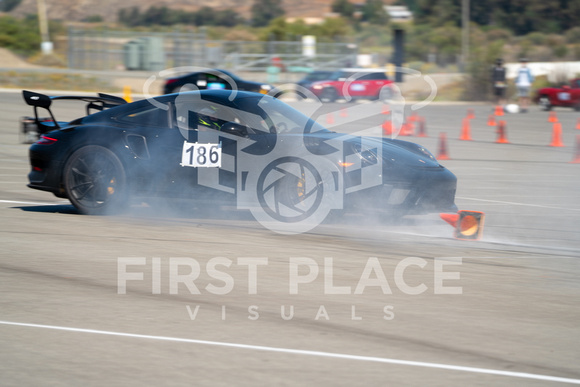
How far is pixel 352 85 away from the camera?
31766mm

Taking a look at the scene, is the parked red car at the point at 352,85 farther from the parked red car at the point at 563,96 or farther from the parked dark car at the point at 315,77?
the parked red car at the point at 563,96

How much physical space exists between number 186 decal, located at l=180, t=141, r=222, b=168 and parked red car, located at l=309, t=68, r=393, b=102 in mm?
23535

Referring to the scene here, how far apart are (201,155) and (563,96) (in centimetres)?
2316

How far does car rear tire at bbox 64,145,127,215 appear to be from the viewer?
798 cm

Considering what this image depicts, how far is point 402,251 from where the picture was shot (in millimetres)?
6758

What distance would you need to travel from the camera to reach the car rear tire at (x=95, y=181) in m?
7.98

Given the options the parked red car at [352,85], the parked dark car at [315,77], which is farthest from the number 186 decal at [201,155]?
the parked dark car at [315,77]

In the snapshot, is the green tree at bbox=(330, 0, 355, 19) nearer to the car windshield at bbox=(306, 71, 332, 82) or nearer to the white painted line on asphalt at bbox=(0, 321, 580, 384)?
the car windshield at bbox=(306, 71, 332, 82)

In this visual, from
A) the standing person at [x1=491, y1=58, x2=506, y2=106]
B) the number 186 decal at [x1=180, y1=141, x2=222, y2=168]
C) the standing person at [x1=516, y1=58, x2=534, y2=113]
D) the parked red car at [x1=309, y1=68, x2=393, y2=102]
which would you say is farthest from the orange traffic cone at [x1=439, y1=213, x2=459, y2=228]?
the parked red car at [x1=309, y1=68, x2=393, y2=102]

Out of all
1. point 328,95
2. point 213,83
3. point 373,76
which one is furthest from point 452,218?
point 373,76

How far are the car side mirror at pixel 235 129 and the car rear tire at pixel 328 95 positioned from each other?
23.5 meters

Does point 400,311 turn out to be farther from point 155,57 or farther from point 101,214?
point 155,57

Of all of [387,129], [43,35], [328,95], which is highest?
[43,35]

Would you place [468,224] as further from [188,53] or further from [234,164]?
[188,53]
